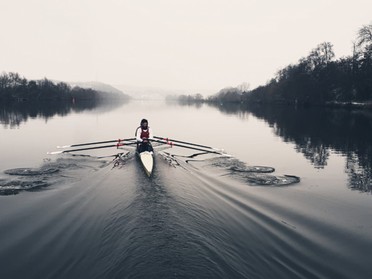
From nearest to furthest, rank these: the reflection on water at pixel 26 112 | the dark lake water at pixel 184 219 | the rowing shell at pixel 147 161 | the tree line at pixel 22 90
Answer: the dark lake water at pixel 184 219
the rowing shell at pixel 147 161
the reflection on water at pixel 26 112
the tree line at pixel 22 90

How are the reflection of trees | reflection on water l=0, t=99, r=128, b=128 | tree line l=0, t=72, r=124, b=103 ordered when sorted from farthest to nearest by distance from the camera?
tree line l=0, t=72, r=124, b=103 < reflection on water l=0, t=99, r=128, b=128 < the reflection of trees

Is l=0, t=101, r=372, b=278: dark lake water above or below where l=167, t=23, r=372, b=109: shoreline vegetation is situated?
below

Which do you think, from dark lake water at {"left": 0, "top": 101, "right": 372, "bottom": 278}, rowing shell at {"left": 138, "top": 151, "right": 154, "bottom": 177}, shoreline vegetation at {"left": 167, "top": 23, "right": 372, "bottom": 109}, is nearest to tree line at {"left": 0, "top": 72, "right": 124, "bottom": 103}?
shoreline vegetation at {"left": 167, "top": 23, "right": 372, "bottom": 109}

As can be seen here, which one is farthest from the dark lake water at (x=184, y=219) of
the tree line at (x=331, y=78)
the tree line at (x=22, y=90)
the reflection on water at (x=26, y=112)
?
the tree line at (x=22, y=90)

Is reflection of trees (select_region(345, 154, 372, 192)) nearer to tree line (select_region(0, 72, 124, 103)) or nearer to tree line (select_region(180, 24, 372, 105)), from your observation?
tree line (select_region(180, 24, 372, 105))

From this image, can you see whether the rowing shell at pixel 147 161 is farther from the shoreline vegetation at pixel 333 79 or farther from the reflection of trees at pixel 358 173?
the shoreline vegetation at pixel 333 79

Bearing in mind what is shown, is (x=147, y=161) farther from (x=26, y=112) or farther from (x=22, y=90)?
(x=22, y=90)

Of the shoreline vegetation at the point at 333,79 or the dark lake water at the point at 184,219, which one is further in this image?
the shoreline vegetation at the point at 333,79

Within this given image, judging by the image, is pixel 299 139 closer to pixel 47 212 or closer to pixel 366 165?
pixel 366 165

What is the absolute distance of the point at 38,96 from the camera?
503 ft

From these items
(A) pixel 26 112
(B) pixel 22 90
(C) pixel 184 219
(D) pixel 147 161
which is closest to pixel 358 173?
(D) pixel 147 161

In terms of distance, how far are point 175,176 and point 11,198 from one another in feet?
23.8

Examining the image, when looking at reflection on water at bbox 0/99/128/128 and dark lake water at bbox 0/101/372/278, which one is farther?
reflection on water at bbox 0/99/128/128

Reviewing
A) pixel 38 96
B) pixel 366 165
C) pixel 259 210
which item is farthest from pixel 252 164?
pixel 38 96
